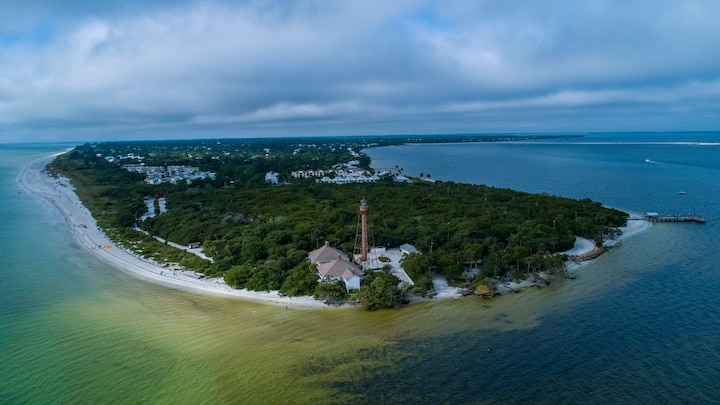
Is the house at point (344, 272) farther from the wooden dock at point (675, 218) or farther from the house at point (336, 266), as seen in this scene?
the wooden dock at point (675, 218)

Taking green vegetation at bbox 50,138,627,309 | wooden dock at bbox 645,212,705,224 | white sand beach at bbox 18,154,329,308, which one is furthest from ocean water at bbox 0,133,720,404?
wooden dock at bbox 645,212,705,224

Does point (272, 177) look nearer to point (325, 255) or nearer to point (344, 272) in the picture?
point (325, 255)

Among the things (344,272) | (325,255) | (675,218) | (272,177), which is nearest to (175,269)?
(325,255)

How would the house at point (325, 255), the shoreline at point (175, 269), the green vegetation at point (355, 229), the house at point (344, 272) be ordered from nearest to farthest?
the shoreline at point (175, 269)
the house at point (344, 272)
the green vegetation at point (355, 229)
the house at point (325, 255)

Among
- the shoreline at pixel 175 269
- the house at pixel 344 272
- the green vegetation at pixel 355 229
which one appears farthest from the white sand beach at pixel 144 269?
the house at pixel 344 272

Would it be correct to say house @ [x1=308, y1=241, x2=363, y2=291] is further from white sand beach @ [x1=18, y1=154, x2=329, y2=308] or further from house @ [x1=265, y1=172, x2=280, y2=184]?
house @ [x1=265, y1=172, x2=280, y2=184]

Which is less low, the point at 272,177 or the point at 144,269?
the point at 272,177
